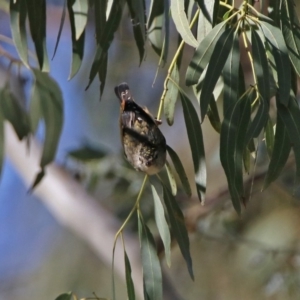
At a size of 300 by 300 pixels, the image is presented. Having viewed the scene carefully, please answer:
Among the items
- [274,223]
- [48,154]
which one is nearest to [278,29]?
[48,154]

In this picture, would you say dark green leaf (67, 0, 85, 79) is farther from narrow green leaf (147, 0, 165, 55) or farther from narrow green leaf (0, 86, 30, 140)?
narrow green leaf (0, 86, 30, 140)

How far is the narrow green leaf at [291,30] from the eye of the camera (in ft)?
3.29

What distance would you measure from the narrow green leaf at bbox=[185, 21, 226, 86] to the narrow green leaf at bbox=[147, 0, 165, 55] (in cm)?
19

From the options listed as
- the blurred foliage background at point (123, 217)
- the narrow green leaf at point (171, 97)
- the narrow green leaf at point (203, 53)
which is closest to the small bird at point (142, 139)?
the narrow green leaf at point (171, 97)

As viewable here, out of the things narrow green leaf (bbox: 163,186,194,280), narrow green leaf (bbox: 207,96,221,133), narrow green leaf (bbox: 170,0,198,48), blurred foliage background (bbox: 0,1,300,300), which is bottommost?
blurred foliage background (bbox: 0,1,300,300)

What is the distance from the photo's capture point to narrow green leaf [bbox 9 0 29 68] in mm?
1190

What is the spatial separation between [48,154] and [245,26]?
31.3 inches

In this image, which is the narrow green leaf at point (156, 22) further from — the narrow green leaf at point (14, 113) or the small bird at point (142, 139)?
the narrow green leaf at point (14, 113)

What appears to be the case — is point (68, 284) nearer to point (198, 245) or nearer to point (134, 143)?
point (198, 245)

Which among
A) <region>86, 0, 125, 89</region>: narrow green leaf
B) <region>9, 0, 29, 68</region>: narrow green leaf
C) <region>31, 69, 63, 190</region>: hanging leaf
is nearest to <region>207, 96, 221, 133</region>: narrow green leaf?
<region>86, 0, 125, 89</region>: narrow green leaf

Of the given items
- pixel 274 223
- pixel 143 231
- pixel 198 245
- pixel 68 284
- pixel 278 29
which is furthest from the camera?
pixel 68 284

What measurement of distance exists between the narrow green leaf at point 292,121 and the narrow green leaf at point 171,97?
6.5 inches

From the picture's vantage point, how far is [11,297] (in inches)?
153

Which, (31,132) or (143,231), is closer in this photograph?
(143,231)
